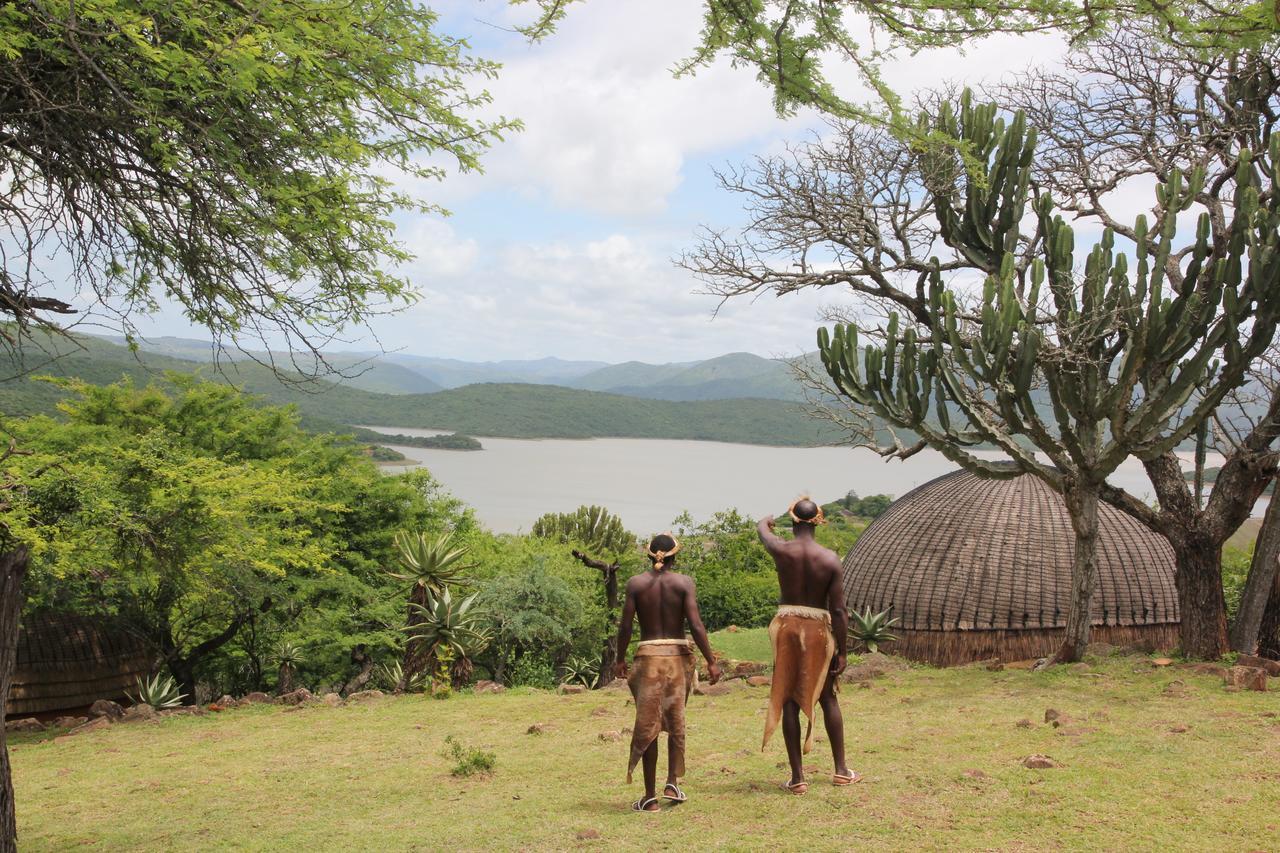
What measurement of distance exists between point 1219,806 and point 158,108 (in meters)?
7.30

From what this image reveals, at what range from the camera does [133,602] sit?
16.4m

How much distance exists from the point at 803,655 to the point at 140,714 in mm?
10685

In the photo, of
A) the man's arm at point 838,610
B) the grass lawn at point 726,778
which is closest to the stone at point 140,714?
the grass lawn at point 726,778

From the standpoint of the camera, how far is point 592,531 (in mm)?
28438

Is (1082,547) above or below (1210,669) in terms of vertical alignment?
above

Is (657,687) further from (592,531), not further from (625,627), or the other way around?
(592,531)

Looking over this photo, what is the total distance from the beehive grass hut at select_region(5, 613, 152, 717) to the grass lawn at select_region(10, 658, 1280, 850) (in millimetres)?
5050

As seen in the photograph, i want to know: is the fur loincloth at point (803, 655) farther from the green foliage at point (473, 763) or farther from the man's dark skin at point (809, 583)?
the green foliage at point (473, 763)

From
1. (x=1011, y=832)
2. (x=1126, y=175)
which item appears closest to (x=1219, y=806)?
(x=1011, y=832)

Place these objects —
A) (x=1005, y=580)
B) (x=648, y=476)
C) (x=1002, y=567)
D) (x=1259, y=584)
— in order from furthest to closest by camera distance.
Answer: (x=648, y=476) < (x=1002, y=567) < (x=1005, y=580) < (x=1259, y=584)

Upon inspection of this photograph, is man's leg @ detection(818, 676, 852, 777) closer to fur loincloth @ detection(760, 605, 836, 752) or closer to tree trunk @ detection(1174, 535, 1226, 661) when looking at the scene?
fur loincloth @ detection(760, 605, 836, 752)

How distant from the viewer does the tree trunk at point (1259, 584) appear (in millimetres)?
11602

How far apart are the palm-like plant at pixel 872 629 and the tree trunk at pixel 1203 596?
14.4 feet

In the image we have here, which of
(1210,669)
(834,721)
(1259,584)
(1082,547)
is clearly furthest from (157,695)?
(1259,584)
